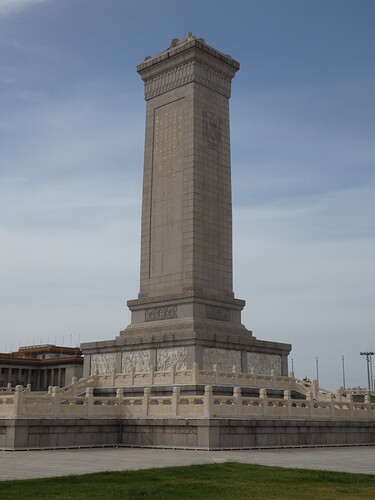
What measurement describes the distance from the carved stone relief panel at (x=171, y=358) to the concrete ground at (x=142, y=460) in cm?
1156

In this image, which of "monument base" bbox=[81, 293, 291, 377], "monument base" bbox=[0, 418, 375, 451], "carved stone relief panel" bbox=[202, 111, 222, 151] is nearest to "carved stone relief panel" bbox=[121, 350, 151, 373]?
"monument base" bbox=[81, 293, 291, 377]

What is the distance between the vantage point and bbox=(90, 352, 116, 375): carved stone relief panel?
119ft

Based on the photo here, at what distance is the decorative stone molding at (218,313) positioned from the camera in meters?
35.3

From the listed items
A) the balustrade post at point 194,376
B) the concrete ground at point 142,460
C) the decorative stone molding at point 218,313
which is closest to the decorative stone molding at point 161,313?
the decorative stone molding at point 218,313

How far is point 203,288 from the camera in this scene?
35531 millimetres

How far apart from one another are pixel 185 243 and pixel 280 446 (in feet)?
50.7

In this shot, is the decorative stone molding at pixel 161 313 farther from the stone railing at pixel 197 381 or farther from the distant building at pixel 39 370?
the distant building at pixel 39 370

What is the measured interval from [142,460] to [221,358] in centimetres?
1725

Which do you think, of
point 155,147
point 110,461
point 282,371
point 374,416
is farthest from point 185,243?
point 110,461

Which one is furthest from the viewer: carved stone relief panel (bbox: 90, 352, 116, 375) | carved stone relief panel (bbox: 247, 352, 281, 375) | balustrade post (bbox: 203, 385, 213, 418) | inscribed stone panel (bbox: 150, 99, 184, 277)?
inscribed stone panel (bbox: 150, 99, 184, 277)

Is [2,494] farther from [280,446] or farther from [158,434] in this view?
[280,446]

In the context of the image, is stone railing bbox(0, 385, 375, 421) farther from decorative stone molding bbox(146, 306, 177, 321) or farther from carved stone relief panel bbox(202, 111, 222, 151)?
carved stone relief panel bbox(202, 111, 222, 151)

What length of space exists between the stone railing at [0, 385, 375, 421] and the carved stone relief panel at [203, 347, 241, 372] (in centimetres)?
781

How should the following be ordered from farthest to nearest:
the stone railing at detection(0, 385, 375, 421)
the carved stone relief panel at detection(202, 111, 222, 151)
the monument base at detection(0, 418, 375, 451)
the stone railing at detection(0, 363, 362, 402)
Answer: the carved stone relief panel at detection(202, 111, 222, 151) < the stone railing at detection(0, 363, 362, 402) < the stone railing at detection(0, 385, 375, 421) < the monument base at detection(0, 418, 375, 451)
